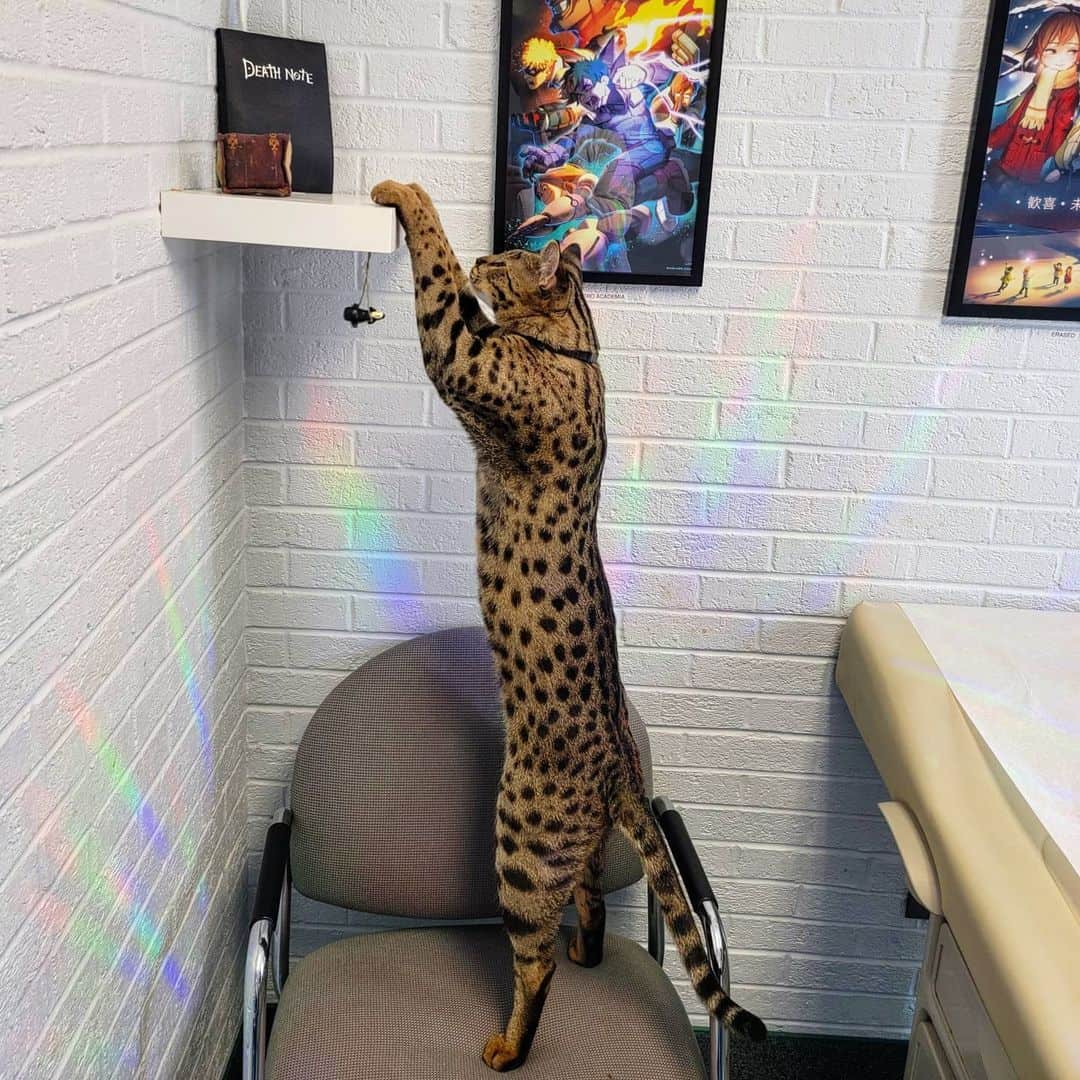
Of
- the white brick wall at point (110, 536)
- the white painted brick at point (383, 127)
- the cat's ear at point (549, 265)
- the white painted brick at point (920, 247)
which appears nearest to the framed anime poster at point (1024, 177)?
the white painted brick at point (920, 247)

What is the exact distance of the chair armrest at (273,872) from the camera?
1.60 meters

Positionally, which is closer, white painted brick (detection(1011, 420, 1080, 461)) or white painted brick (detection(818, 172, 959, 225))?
white painted brick (detection(818, 172, 959, 225))

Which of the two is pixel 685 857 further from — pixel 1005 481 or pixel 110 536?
pixel 110 536

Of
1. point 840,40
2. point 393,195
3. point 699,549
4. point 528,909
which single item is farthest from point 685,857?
point 840,40

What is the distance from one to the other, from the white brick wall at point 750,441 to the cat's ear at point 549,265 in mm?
422

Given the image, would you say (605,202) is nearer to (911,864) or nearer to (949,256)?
(949,256)

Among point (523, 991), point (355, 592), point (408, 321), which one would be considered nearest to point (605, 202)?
point (408, 321)

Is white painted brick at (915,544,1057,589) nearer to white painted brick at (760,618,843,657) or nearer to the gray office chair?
white painted brick at (760,618,843,657)

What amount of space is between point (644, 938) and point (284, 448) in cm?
126

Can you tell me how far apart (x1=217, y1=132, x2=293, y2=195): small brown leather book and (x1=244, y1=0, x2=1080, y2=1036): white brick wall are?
0.32 meters

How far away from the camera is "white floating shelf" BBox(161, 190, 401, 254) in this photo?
4.77 feet

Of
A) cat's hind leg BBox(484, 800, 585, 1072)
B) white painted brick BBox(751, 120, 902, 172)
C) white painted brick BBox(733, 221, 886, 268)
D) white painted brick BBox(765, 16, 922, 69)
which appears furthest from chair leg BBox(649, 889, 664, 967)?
white painted brick BBox(765, 16, 922, 69)

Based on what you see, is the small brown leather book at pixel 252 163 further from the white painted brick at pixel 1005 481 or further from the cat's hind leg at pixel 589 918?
the white painted brick at pixel 1005 481

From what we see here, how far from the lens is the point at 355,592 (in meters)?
2.06
